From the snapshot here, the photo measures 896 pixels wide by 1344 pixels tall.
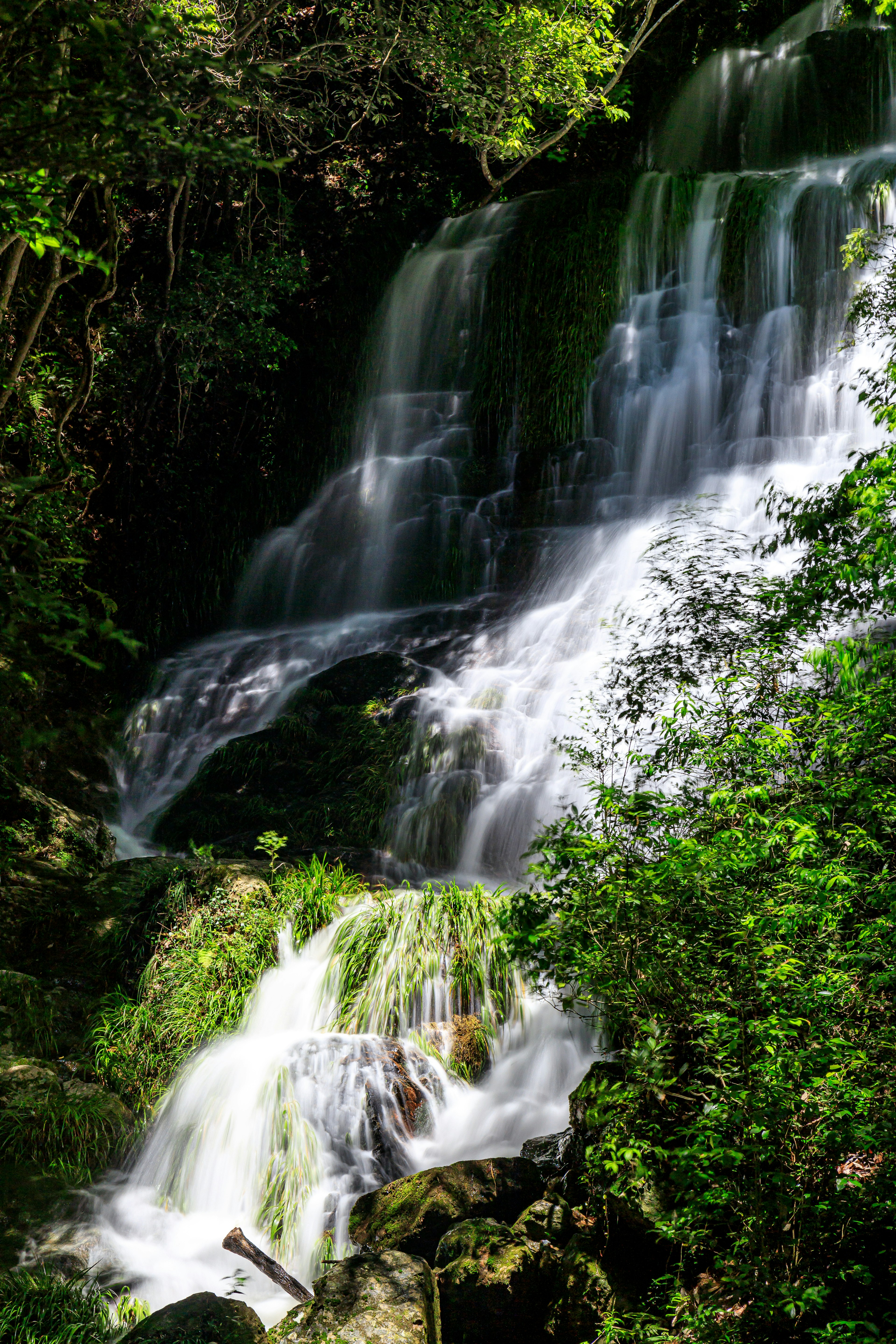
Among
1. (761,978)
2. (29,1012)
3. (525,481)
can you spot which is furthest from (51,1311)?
(525,481)

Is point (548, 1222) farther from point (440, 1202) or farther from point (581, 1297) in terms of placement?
point (440, 1202)

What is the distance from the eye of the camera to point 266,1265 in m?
4.36

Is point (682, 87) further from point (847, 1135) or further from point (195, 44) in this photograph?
point (847, 1135)

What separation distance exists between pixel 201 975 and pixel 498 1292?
306 centimetres

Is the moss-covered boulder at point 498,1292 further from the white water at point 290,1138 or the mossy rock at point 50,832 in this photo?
the mossy rock at point 50,832

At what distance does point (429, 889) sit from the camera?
6.32 meters

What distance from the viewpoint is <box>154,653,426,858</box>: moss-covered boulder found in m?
8.42

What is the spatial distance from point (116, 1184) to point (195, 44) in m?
9.80

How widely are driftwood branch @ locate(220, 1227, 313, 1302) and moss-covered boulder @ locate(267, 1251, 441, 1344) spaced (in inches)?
20.6

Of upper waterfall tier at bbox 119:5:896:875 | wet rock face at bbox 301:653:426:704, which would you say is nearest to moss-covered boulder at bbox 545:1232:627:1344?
upper waterfall tier at bbox 119:5:896:875

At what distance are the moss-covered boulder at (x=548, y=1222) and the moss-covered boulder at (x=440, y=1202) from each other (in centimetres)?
25

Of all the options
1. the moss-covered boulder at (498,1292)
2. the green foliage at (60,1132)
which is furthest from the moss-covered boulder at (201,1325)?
the green foliage at (60,1132)

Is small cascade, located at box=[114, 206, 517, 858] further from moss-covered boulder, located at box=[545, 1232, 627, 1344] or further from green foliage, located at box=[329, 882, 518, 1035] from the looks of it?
moss-covered boulder, located at box=[545, 1232, 627, 1344]

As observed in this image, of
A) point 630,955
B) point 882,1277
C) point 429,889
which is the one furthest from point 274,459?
point 882,1277
